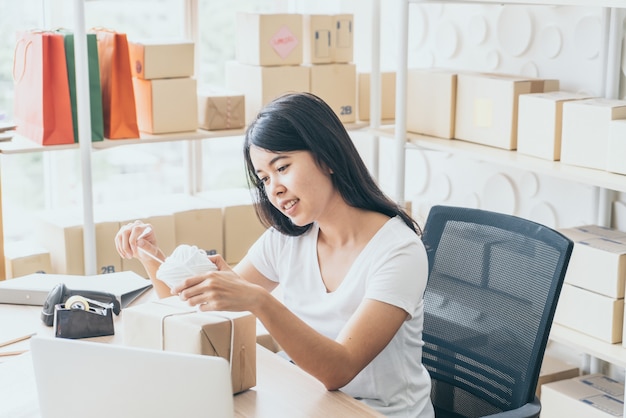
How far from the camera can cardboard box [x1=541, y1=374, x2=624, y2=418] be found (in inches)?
104

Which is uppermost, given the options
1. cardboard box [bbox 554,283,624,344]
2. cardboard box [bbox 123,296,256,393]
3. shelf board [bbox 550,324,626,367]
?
cardboard box [bbox 123,296,256,393]

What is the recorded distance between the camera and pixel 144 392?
48.6 inches

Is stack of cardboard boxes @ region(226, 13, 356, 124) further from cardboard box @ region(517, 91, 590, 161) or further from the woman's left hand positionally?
the woman's left hand

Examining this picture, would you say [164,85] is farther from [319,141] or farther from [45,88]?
[319,141]

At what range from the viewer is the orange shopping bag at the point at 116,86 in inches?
115

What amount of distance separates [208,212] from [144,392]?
2069mm

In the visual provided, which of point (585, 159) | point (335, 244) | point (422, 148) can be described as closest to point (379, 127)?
point (422, 148)

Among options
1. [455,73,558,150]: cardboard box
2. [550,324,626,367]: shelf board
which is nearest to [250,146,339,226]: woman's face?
[550,324,626,367]: shelf board

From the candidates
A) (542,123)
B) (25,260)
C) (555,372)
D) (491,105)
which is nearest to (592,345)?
(555,372)

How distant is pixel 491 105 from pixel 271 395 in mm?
1622

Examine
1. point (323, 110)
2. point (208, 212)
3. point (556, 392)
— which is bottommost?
point (556, 392)

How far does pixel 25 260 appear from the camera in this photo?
2.94 meters

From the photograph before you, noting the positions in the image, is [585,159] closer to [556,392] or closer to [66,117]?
[556,392]

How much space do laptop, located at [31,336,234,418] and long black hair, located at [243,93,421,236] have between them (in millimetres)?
603
